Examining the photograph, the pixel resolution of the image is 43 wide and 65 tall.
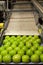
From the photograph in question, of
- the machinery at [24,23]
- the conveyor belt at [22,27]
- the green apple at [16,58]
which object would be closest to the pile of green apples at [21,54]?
the green apple at [16,58]

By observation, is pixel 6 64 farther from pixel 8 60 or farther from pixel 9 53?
pixel 9 53

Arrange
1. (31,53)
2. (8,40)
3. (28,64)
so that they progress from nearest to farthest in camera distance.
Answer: (28,64) → (31,53) → (8,40)

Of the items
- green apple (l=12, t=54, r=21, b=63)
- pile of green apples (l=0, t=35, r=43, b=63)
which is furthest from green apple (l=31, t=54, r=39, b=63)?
green apple (l=12, t=54, r=21, b=63)

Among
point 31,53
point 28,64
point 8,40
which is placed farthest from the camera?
point 8,40

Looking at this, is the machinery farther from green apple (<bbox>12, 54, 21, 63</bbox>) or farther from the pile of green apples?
green apple (<bbox>12, 54, 21, 63</bbox>)

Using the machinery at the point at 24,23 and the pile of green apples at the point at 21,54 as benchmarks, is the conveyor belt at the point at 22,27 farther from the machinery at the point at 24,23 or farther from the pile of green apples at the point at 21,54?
the pile of green apples at the point at 21,54

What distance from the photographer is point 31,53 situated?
6.75 ft

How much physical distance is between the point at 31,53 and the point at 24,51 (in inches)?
4.1

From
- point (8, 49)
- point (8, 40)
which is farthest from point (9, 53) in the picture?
point (8, 40)

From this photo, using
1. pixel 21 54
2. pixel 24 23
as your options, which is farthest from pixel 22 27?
pixel 21 54

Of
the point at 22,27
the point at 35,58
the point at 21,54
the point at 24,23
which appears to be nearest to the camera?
the point at 35,58

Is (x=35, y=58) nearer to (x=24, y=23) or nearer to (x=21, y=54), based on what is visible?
(x=21, y=54)

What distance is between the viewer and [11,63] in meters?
1.93

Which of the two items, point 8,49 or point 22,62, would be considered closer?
point 22,62
